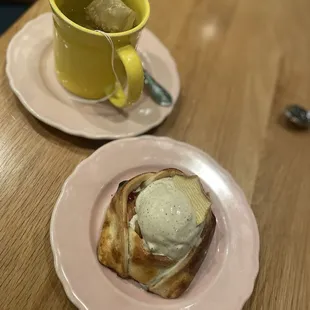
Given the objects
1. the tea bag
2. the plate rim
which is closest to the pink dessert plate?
the plate rim

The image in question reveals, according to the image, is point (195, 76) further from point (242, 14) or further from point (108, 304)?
point (108, 304)

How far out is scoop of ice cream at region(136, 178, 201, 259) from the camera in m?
0.58

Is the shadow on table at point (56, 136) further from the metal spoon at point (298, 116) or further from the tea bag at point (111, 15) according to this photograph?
the metal spoon at point (298, 116)

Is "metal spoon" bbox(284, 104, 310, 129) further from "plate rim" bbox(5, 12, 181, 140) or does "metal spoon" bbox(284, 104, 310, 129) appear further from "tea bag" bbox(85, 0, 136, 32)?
"tea bag" bbox(85, 0, 136, 32)

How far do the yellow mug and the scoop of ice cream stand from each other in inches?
6.5

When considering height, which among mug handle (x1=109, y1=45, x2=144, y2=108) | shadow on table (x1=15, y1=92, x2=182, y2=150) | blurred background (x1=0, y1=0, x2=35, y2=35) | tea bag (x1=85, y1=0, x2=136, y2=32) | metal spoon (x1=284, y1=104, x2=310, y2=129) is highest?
tea bag (x1=85, y1=0, x2=136, y2=32)

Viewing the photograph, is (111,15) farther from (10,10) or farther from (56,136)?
(10,10)

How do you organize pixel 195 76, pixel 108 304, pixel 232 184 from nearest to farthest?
pixel 108 304 < pixel 232 184 < pixel 195 76

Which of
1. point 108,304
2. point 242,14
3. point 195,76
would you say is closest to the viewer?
point 108,304

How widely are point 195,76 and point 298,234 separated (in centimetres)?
33

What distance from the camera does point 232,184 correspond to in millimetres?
712

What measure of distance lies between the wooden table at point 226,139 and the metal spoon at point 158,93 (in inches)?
1.3

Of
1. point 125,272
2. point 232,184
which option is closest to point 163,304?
point 125,272

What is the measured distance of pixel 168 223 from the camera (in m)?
0.58
